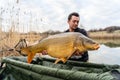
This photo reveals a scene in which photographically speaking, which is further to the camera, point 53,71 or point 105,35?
point 105,35

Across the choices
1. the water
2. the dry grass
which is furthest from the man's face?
the dry grass

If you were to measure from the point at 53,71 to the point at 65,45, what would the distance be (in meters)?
0.48

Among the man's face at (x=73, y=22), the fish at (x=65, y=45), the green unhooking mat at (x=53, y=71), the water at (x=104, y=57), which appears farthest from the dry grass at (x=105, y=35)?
the fish at (x=65, y=45)

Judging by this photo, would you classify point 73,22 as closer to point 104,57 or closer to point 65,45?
point 65,45

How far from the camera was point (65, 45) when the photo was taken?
13.4 feet

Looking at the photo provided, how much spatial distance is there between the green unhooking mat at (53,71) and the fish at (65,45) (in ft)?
0.61

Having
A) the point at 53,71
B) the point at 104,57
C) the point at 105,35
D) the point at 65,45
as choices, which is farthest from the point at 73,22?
the point at 105,35

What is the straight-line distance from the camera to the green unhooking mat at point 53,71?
3346 mm

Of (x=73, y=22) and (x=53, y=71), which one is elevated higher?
(x=73, y=22)

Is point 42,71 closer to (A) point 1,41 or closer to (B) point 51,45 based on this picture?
(B) point 51,45

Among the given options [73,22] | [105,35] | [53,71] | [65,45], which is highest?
[73,22]

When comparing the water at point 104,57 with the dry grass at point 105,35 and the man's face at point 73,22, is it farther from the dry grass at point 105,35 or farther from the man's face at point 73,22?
the dry grass at point 105,35

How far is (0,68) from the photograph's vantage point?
542 centimetres

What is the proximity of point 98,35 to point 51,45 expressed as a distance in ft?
77.4
